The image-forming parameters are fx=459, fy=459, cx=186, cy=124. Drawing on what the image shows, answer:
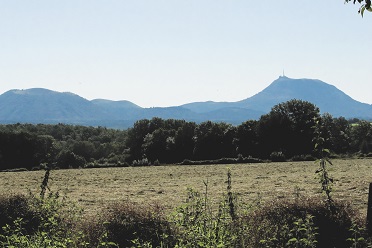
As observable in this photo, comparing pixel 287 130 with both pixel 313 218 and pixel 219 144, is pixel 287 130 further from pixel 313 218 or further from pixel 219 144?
pixel 313 218

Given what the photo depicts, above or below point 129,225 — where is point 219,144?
above

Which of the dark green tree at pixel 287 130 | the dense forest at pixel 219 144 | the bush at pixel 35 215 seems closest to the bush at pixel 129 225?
the bush at pixel 35 215

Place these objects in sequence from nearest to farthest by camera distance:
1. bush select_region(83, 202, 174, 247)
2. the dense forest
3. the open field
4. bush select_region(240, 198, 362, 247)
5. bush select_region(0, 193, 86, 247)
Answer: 1. bush select_region(240, 198, 362, 247)
2. bush select_region(0, 193, 86, 247)
3. bush select_region(83, 202, 174, 247)
4. the open field
5. the dense forest

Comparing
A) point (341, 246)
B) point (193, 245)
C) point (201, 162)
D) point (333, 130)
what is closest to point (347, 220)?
point (341, 246)

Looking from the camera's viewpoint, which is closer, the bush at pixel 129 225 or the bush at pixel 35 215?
the bush at pixel 35 215

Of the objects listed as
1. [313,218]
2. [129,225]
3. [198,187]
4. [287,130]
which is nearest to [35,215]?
[129,225]

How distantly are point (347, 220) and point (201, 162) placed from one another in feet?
202

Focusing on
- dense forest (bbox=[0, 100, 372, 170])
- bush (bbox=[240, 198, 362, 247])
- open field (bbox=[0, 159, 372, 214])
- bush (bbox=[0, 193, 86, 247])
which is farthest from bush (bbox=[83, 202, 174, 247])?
dense forest (bbox=[0, 100, 372, 170])

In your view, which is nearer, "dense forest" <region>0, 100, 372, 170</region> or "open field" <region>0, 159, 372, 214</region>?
"open field" <region>0, 159, 372, 214</region>

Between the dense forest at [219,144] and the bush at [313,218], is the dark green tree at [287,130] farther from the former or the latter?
the bush at [313,218]

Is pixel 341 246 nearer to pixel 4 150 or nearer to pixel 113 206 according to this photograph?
pixel 113 206

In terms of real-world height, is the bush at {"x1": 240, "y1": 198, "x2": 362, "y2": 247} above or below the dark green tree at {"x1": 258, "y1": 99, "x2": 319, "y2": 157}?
below

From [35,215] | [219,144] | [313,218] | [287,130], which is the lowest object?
[35,215]

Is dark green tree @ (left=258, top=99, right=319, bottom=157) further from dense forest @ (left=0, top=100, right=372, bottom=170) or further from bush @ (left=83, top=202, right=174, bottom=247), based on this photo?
bush @ (left=83, top=202, right=174, bottom=247)
